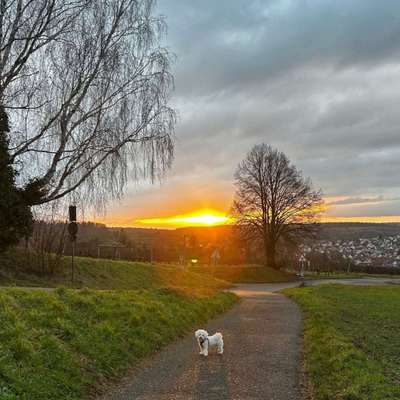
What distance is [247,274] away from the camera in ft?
174

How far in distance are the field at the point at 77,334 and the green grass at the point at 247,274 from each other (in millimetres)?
35917

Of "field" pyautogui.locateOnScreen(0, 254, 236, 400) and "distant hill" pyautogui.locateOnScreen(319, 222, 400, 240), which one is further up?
"distant hill" pyautogui.locateOnScreen(319, 222, 400, 240)

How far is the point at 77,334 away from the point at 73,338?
9.6 inches

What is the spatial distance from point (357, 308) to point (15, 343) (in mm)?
17464

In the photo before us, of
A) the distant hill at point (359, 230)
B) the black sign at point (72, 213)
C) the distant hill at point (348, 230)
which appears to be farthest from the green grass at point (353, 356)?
the distant hill at point (359, 230)

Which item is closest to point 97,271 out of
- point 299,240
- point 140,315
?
point 140,315

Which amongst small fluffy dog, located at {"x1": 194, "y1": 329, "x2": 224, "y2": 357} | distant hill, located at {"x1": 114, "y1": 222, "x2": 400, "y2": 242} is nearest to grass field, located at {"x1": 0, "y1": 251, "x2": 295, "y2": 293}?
small fluffy dog, located at {"x1": 194, "y1": 329, "x2": 224, "y2": 357}

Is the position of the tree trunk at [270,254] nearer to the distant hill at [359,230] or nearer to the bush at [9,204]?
the bush at [9,204]

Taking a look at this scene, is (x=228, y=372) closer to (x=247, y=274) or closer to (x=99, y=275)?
(x=99, y=275)

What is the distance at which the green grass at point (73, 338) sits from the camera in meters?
6.83

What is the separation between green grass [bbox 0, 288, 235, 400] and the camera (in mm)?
6832

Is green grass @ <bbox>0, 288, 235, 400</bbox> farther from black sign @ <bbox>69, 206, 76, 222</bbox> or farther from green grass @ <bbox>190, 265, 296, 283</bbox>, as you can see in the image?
green grass @ <bbox>190, 265, 296, 283</bbox>

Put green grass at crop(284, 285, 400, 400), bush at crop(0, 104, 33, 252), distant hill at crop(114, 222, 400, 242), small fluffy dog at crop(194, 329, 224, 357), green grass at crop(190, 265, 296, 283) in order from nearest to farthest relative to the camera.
A: green grass at crop(284, 285, 400, 400), small fluffy dog at crop(194, 329, 224, 357), bush at crop(0, 104, 33, 252), green grass at crop(190, 265, 296, 283), distant hill at crop(114, 222, 400, 242)

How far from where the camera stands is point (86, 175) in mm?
16000
